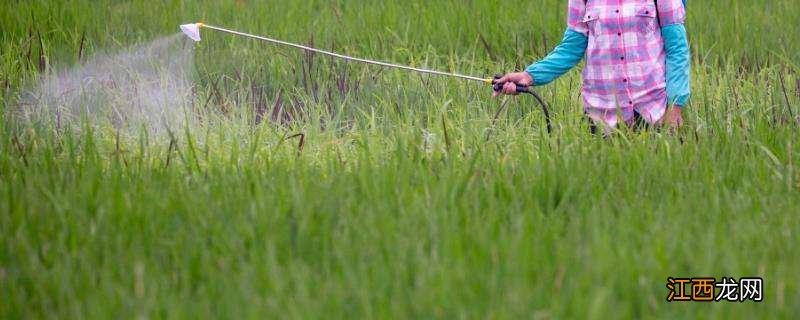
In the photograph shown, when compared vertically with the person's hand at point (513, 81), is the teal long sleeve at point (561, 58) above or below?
above

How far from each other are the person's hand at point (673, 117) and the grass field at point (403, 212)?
0.06m

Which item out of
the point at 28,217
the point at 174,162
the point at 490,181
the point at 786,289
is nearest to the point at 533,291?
the point at 786,289

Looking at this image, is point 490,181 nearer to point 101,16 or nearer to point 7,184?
point 7,184

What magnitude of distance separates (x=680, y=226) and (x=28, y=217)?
1585 mm

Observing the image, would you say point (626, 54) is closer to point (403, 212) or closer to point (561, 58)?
point (561, 58)

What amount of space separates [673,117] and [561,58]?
1.47ft

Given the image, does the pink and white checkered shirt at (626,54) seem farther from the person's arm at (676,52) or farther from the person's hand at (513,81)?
the person's hand at (513,81)

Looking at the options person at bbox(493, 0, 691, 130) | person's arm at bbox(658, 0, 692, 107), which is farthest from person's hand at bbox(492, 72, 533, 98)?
person's arm at bbox(658, 0, 692, 107)

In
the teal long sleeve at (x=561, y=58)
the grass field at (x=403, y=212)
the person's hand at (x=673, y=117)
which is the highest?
the teal long sleeve at (x=561, y=58)

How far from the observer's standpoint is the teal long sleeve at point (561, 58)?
3939 millimetres

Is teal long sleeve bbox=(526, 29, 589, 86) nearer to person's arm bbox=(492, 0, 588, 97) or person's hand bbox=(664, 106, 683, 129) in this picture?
person's arm bbox=(492, 0, 588, 97)

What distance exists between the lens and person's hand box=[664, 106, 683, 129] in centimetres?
370

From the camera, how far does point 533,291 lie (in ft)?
7.68

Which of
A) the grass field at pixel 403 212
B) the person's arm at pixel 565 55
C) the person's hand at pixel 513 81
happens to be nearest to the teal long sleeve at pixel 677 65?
the grass field at pixel 403 212
